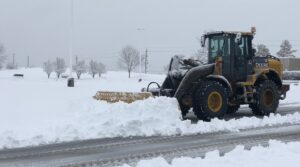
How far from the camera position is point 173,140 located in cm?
1144

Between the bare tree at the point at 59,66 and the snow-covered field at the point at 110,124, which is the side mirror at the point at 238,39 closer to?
the snow-covered field at the point at 110,124

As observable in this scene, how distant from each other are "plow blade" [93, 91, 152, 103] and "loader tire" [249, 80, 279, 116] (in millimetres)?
4071

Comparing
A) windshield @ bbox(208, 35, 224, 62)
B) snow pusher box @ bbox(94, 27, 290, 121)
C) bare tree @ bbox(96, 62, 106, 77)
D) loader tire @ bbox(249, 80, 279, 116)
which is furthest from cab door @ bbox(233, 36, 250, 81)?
bare tree @ bbox(96, 62, 106, 77)

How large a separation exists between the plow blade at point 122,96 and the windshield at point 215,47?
3.02 m

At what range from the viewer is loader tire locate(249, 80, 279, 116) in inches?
636

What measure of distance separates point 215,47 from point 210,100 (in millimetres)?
2057

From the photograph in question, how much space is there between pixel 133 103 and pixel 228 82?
3.46m

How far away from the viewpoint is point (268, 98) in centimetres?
1662

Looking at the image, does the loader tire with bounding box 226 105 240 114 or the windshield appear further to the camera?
the loader tire with bounding box 226 105 240 114

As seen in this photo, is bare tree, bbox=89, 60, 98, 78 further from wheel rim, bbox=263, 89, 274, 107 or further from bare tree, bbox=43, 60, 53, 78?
wheel rim, bbox=263, 89, 274, 107

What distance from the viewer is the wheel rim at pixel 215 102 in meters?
14.7

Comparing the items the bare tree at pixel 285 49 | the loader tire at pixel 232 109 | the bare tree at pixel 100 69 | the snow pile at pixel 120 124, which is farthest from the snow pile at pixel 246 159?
the bare tree at pixel 100 69

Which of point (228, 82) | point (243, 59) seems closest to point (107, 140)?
point (228, 82)

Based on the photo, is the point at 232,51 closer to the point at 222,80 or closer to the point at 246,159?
the point at 222,80
